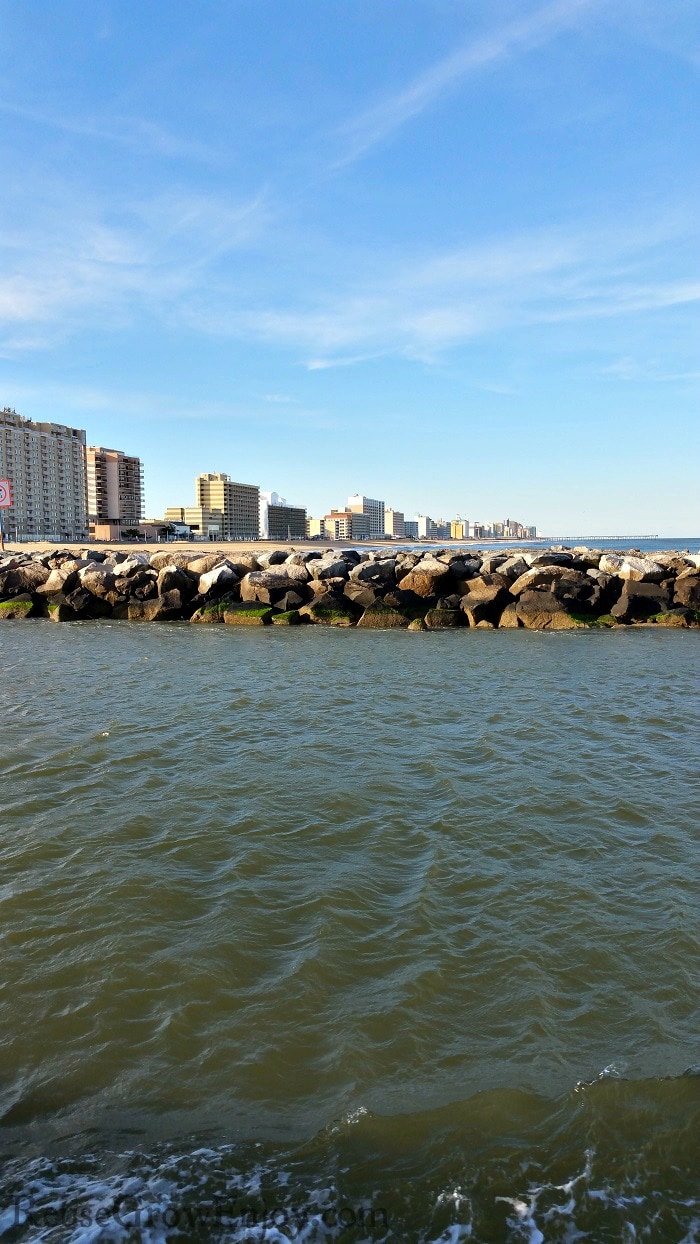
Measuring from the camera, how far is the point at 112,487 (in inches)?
6398

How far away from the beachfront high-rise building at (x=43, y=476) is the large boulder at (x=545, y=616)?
116427 mm

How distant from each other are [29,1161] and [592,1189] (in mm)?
2429

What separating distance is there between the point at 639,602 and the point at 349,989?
72.9 feet

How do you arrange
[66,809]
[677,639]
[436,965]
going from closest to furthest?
[436,965], [66,809], [677,639]

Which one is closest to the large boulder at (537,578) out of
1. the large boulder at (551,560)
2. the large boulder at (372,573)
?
the large boulder at (551,560)

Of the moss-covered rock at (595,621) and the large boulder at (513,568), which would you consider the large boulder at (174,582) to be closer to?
the large boulder at (513,568)

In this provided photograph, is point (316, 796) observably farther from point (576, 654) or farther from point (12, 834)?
point (576, 654)

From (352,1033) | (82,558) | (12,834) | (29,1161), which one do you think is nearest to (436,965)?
(352,1033)

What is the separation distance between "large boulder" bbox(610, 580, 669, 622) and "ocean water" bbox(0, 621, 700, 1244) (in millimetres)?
14893

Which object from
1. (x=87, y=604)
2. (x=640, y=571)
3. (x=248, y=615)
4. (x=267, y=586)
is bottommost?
(x=248, y=615)

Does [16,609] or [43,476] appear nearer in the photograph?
[16,609]

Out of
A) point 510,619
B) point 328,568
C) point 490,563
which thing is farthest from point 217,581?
point 510,619

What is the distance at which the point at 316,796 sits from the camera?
24.7ft

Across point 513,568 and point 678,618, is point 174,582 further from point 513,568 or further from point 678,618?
point 678,618
